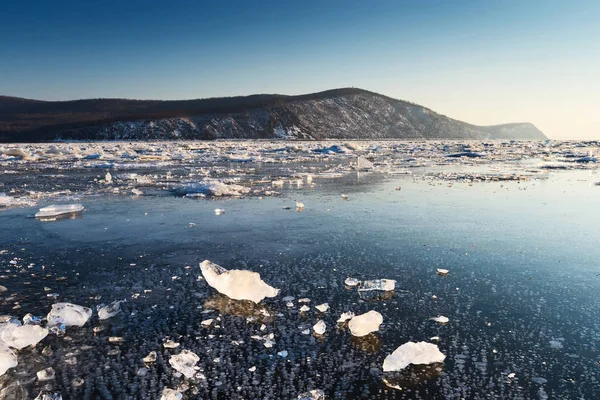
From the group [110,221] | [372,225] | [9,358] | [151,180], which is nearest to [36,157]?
[151,180]

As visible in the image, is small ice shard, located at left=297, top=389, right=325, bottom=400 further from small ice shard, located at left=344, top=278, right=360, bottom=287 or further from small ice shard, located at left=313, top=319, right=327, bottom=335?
small ice shard, located at left=344, top=278, right=360, bottom=287

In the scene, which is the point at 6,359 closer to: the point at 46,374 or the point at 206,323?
the point at 46,374

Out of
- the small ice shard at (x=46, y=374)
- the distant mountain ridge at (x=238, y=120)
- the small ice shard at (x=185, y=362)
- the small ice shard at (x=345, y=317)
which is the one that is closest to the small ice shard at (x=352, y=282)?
the small ice shard at (x=345, y=317)

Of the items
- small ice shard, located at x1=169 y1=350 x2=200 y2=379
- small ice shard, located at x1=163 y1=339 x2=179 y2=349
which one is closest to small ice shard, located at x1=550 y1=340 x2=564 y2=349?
small ice shard, located at x1=169 y1=350 x2=200 y2=379

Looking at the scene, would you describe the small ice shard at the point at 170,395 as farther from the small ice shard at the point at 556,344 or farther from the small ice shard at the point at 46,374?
the small ice shard at the point at 556,344

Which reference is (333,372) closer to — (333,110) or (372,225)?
(372,225)

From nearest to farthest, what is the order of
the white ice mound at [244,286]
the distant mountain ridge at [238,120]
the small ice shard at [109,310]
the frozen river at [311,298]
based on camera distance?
the frozen river at [311,298], the small ice shard at [109,310], the white ice mound at [244,286], the distant mountain ridge at [238,120]

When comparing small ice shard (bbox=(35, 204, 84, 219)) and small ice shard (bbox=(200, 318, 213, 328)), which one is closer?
small ice shard (bbox=(200, 318, 213, 328))
